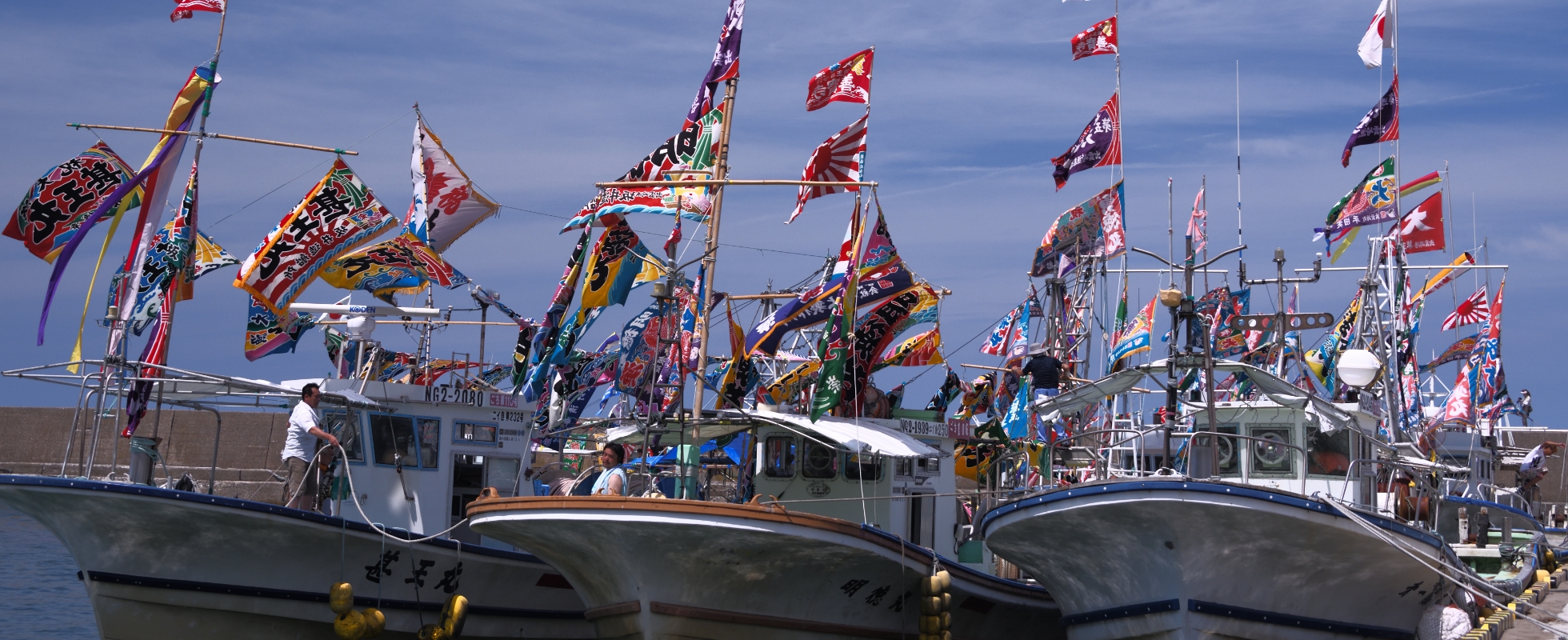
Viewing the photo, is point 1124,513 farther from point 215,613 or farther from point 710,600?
point 215,613

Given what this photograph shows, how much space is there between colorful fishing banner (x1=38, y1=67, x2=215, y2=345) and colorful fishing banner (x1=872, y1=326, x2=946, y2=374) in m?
9.54

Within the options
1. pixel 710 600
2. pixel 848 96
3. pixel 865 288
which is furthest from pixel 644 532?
pixel 848 96

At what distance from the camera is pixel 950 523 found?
66.2ft

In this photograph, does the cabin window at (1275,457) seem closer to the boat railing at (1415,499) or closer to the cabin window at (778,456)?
the boat railing at (1415,499)

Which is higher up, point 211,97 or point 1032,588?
point 211,97

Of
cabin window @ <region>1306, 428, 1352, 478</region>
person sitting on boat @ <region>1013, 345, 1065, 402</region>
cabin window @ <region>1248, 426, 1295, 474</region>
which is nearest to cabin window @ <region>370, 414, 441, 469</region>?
person sitting on boat @ <region>1013, 345, 1065, 402</region>

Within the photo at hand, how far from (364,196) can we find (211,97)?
95.6 inches

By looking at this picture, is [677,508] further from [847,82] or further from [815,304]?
[847,82]

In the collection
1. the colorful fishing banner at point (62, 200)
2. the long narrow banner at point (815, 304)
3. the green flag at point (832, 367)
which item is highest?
the colorful fishing banner at point (62, 200)

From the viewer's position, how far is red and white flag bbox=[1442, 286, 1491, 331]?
3656cm

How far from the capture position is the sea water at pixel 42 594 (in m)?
24.2


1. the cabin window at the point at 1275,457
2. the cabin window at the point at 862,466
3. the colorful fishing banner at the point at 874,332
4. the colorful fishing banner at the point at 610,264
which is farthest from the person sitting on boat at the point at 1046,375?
the colorful fishing banner at the point at 610,264

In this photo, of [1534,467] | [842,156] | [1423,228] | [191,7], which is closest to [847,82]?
[842,156]

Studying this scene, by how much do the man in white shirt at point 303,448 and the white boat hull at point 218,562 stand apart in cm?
80
